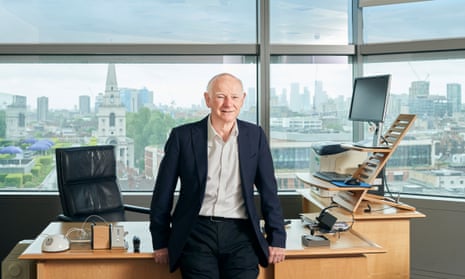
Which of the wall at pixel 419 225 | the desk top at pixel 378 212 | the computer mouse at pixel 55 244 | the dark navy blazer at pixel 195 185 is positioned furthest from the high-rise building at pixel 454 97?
the computer mouse at pixel 55 244

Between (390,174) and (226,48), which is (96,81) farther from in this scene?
(390,174)

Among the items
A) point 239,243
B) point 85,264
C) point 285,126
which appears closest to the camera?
point 239,243

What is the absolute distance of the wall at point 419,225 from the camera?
4.41 meters

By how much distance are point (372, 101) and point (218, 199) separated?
1.77 meters

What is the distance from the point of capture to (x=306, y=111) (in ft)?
16.5

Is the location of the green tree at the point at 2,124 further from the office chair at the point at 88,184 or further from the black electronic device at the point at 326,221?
the black electronic device at the point at 326,221

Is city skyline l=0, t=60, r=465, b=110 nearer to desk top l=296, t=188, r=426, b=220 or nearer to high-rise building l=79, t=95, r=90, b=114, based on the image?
high-rise building l=79, t=95, r=90, b=114

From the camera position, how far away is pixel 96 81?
4.90 meters

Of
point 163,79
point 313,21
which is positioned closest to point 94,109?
point 163,79

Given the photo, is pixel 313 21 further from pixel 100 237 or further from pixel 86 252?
pixel 86 252

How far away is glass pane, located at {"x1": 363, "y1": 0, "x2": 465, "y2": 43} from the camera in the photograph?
4.54m

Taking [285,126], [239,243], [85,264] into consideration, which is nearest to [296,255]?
[239,243]

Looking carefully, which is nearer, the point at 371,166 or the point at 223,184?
the point at 223,184

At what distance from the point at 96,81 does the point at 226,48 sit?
120 cm
